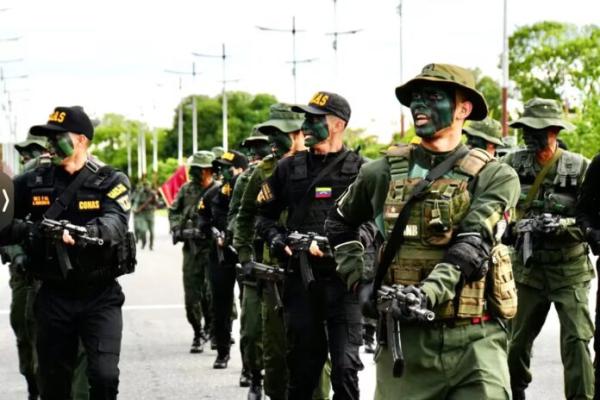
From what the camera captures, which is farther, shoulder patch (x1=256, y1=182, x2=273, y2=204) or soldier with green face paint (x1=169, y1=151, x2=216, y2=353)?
soldier with green face paint (x1=169, y1=151, x2=216, y2=353)

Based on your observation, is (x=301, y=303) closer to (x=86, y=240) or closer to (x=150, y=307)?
(x=86, y=240)

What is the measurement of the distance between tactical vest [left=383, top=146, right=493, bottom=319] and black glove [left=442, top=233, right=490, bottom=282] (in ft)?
0.27

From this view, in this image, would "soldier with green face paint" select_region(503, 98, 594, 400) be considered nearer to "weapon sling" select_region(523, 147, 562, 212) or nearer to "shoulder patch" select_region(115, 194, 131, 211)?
"weapon sling" select_region(523, 147, 562, 212)

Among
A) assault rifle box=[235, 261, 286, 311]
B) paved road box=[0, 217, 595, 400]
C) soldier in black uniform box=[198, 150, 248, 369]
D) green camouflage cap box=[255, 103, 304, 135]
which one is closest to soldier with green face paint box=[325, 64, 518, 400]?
assault rifle box=[235, 261, 286, 311]

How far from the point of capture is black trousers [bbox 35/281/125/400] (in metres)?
7.64

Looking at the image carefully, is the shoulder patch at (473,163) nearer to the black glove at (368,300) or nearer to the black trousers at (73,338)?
the black glove at (368,300)

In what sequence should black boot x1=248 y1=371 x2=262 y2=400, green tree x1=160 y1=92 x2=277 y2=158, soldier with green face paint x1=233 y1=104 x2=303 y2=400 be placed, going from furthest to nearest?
green tree x1=160 y1=92 x2=277 y2=158, black boot x1=248 y1=371 x2=262 y2=400, soldier with green face paint x1=233 y1=104 x2=303 y2=400

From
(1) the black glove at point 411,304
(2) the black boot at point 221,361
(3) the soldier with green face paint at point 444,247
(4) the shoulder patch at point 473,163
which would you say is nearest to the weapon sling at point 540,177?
(3) the soldier with green face paint at point 444,247

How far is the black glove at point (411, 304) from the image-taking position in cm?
515

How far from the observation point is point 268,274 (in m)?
8.57

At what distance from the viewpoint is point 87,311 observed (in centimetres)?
773

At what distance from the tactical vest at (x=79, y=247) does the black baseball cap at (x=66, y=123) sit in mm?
241

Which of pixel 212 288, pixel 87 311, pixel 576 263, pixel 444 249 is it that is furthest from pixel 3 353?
pixel 444 249

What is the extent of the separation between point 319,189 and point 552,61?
267 feet
